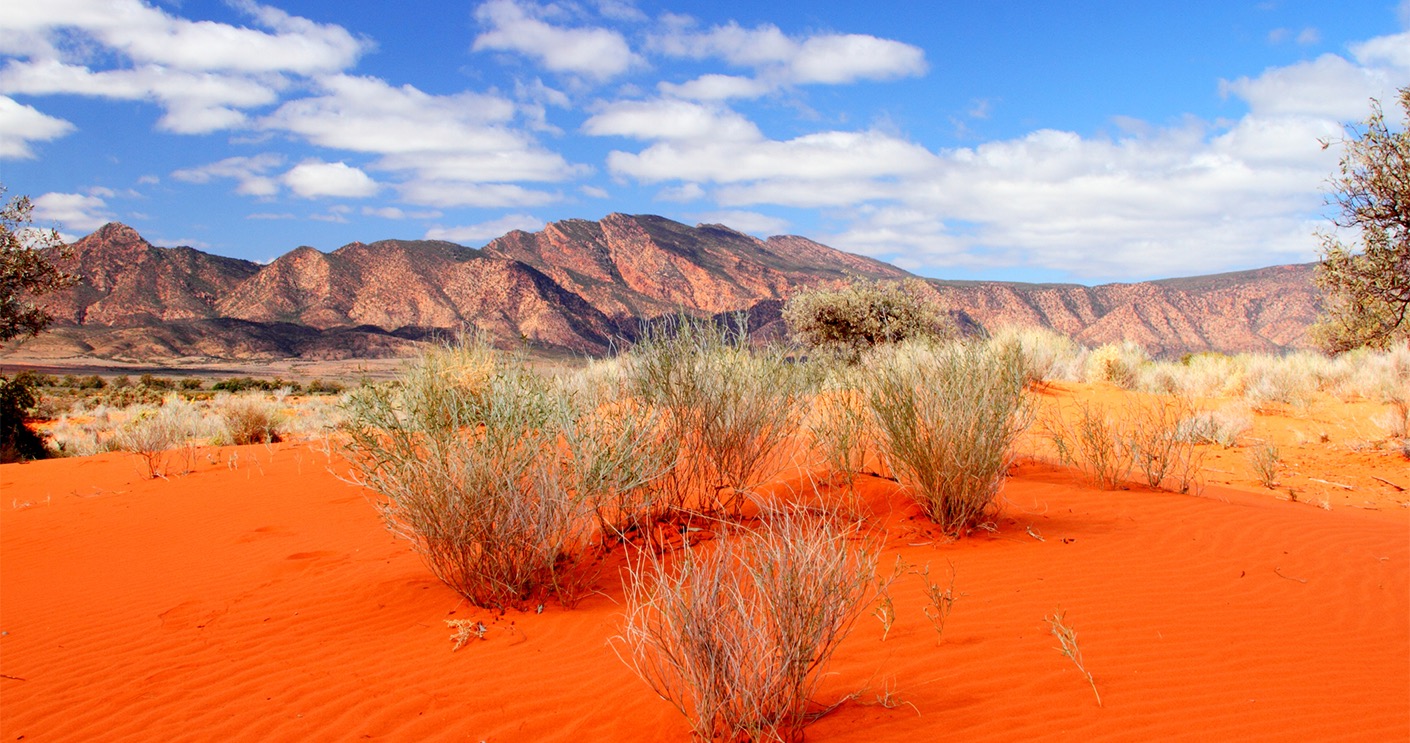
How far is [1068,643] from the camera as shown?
4031 millimetres

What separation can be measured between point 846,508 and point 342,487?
21.9 feet

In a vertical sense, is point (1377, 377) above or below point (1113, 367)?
below

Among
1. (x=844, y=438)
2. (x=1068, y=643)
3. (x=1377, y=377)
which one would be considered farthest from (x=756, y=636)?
(x=1377, y=377)

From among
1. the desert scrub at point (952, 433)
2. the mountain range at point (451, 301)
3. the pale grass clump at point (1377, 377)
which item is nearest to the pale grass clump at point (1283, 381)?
the pale grass clump at point (1377, 377)

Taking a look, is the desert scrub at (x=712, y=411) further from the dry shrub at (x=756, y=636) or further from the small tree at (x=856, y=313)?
the small tree at (x=856, y=313)

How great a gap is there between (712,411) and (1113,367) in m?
18.0

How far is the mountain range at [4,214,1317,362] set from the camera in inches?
2153

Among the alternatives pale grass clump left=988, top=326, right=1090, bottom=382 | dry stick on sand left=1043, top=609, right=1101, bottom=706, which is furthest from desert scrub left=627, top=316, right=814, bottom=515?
pale grass clump left=988, top=326, right=1090, bottom=382

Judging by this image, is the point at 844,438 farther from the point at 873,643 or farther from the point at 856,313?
the point at 856,313

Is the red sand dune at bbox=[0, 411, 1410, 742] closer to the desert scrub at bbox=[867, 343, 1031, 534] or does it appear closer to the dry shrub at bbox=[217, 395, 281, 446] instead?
the desert scrub at bbox=[867, 343, 1031, 534]

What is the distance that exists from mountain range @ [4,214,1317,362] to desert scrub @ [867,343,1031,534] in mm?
41650

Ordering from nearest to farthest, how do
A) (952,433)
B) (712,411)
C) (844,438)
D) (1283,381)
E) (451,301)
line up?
(952,433)
(712,411)
(844,438)
(1283,381)
(451,301)

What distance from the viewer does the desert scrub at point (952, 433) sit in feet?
19.6

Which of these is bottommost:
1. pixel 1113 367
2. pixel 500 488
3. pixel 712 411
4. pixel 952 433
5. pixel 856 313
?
pixel 1113 367
